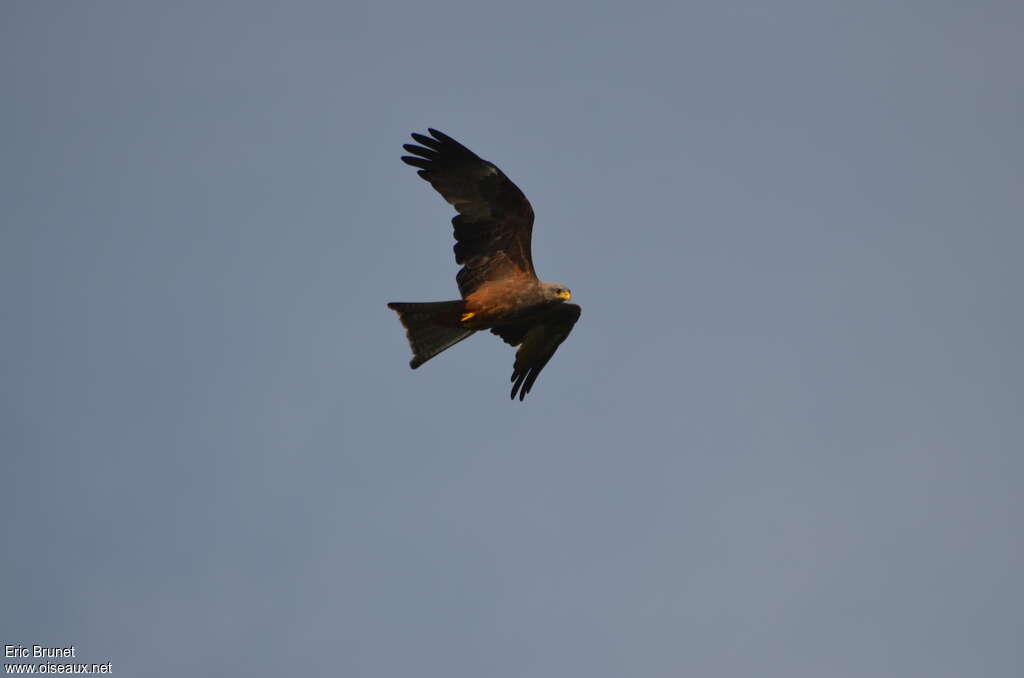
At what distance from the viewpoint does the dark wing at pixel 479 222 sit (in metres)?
28.3

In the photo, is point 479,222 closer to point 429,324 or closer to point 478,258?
point 478,258

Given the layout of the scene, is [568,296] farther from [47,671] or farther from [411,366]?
[47,671]

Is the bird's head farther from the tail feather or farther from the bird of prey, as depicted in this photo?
the tail feather

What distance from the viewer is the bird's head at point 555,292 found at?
2819 cm

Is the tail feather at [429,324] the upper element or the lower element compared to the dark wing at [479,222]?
lower

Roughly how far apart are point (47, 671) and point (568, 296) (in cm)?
868

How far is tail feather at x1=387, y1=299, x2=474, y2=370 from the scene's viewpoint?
28.0 metres

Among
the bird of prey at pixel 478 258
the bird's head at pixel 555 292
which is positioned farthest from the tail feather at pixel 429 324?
the bird's head at pixel 555 292

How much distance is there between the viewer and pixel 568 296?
2830cm

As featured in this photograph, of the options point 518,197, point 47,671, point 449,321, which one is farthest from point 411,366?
point 47,671

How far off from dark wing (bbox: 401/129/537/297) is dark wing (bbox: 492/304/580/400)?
103 centimetres

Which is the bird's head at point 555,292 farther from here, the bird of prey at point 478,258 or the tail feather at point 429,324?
the tail feather at point 429,324

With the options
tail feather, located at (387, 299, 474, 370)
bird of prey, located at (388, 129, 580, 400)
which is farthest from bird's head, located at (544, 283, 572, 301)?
tail feather, located at (387, 299, 474, 370)

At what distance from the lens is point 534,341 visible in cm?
2944
